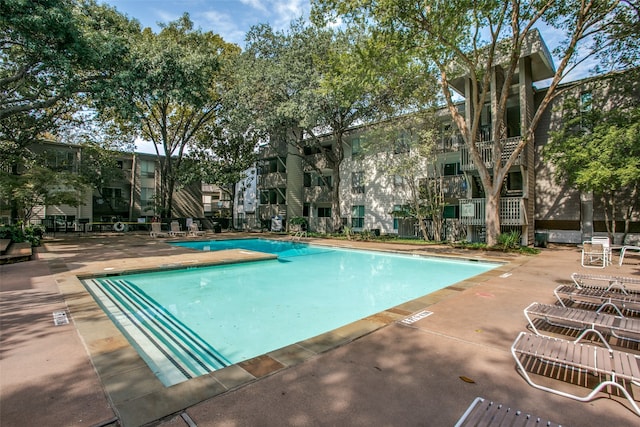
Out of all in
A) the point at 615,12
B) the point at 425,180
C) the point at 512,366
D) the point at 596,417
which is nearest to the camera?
the point at 596,417

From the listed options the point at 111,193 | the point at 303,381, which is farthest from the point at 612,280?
the point at 111,193

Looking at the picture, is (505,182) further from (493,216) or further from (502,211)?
(493,216)

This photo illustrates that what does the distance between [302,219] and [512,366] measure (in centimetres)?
2288

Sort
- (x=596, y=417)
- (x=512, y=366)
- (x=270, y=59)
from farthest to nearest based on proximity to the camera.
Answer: (x=270, y=59) → (x=512, y=366) → (x=596, y=417)

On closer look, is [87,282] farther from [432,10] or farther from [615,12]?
[615,12]

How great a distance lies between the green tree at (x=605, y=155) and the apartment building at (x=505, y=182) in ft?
2.42

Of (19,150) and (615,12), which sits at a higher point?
(615,12)

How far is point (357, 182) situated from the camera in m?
24.2

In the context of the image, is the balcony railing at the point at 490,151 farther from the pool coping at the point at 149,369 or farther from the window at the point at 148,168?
the window at the point at 148,168

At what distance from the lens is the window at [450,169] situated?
63.8 ft

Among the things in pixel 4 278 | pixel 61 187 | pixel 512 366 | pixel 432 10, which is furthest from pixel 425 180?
pixel 61 187

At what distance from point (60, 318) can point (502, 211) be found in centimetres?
1637

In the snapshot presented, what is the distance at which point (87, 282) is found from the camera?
24.7 ft

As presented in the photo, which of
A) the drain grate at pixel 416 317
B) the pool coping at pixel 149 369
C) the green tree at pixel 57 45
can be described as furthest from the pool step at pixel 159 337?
the green tree at pixel 57 45
